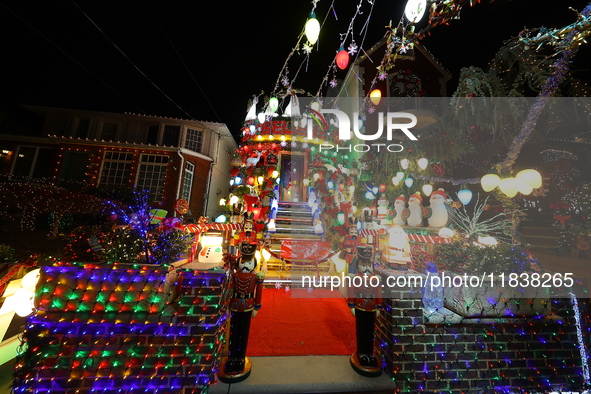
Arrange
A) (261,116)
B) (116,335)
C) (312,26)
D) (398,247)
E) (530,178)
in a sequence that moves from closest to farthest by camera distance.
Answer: (116,335) < (312,26) < (530,178) < (398,247) < (261,116)

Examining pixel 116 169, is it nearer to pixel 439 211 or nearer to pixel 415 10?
pixel 415 10

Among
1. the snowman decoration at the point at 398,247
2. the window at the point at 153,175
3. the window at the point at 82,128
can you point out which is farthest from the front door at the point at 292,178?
the window at the point at 82,128

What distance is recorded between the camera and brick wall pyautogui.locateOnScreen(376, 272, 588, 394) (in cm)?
250

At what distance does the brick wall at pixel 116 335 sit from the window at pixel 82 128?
15541mm

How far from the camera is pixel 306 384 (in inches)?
94.8

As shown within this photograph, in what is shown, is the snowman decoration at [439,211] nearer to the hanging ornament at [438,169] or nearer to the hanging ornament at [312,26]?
the hanging ornament at [438,169]

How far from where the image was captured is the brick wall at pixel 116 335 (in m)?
2.18

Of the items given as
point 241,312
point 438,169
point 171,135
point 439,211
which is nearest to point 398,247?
point 439,211

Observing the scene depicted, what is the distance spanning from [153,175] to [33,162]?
21.4 feet

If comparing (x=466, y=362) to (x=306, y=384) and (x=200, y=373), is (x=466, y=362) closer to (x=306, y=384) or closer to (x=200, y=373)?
(x=306, y=384)

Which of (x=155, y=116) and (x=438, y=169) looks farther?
(x=155, y=116)

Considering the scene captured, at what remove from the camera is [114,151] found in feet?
41.2

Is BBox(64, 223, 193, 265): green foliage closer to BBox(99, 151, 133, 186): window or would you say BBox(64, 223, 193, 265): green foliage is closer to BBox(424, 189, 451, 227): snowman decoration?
BBox(424, 189, 451, 227): snowman decoration

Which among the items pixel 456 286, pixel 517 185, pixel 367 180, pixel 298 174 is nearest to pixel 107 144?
pixel 298 174
